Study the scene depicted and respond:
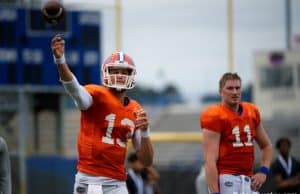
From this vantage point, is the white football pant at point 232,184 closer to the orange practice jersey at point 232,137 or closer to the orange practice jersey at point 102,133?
the orange practice jersey at point 232,137

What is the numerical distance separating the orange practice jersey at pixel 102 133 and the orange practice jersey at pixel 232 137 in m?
1.10

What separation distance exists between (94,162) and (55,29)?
12.3 meters

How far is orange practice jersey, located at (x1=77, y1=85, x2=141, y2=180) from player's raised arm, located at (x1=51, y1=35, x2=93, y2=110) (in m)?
0.11

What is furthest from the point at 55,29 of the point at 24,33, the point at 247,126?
the point at 247,126

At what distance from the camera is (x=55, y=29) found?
20.0 m

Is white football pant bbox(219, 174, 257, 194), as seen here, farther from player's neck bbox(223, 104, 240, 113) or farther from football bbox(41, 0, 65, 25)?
football bbox(41, 0, 65, 25)

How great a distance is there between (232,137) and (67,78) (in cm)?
197

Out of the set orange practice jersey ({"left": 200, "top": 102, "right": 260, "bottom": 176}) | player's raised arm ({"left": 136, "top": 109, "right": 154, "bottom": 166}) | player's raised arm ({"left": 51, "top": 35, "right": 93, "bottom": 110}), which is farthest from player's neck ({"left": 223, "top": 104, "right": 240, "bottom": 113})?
player's raised arm ({"left": 51, "top": 35, "right": 93, "bottom": 110})

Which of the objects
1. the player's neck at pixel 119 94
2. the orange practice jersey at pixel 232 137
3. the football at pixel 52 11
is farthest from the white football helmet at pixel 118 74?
the orange practice jersey at pixel 232 137

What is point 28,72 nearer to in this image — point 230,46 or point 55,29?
point 55,29

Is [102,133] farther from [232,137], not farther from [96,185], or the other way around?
[232,137]

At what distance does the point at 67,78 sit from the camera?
7.47 meters

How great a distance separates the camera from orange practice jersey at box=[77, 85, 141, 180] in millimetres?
7887

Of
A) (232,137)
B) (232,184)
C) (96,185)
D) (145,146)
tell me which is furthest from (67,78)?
(232,184)
